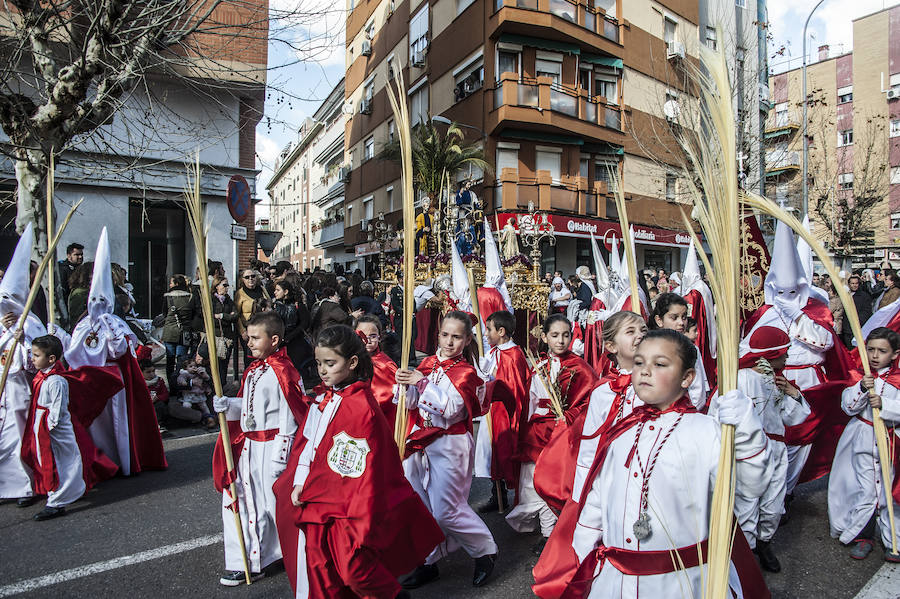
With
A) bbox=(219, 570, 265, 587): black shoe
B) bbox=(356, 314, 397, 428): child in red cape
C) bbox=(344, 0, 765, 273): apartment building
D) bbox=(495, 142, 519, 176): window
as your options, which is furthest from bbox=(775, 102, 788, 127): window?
bbox=(219, 570, 265, 587): black shoe

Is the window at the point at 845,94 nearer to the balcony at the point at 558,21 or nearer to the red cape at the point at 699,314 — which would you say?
the balcony at the point at 558,21

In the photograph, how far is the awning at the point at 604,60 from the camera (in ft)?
73.1

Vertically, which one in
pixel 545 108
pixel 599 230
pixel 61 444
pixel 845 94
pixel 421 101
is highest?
pixel 845 94

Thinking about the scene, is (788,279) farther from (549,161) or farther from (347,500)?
(549,161)

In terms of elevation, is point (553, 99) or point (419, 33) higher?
point (419, 33)

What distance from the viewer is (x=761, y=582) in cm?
229

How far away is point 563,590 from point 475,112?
2030cm

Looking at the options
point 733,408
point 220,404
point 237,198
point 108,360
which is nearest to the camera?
point 733,408

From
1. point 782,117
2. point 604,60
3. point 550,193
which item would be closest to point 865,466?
point 550,193

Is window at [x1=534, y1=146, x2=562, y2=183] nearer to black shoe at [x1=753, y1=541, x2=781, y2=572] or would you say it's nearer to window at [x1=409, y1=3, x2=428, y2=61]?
window at [x1=409, y1=3, x2=428, y2=61]

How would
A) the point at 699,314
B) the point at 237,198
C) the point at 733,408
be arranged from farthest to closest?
the point at 237,198 < the point at 699,314 < the point at 733,408

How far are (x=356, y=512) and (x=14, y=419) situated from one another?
12.3 feet

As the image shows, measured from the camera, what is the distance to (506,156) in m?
20.9

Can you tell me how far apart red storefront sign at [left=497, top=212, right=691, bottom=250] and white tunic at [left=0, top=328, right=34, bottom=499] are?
1546 centimetres
